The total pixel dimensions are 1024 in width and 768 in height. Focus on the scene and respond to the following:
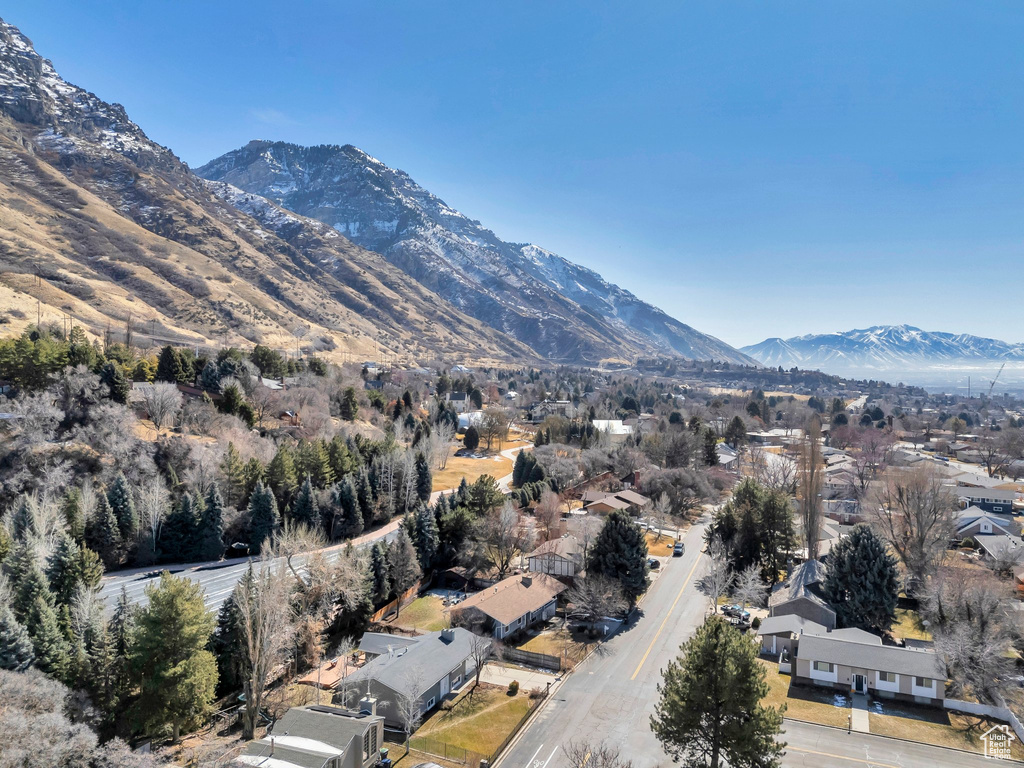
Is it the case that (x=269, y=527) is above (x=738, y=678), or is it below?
below

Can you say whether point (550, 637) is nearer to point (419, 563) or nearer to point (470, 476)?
point (419, 563)

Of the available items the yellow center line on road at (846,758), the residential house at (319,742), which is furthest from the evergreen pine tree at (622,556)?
the residential house at (319,742)

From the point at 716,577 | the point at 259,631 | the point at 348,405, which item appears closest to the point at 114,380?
the point at 348,405

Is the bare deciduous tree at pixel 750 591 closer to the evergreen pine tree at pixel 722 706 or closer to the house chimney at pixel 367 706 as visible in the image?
the evergreen pine tree at pixel 722 706

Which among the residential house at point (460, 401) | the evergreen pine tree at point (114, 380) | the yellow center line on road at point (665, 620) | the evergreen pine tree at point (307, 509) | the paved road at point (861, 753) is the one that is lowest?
the yellow center line on road at point (665, 620)

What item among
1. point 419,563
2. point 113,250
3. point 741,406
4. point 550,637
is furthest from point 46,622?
point 113,250

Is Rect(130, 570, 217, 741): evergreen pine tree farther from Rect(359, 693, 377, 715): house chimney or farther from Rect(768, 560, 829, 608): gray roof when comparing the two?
Rect(768, 560, 829, 608): gray roof

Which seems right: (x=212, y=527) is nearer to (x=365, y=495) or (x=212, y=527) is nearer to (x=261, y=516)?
(x=261, y=516)
